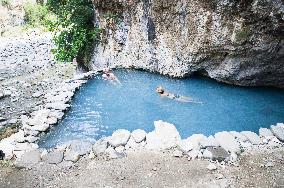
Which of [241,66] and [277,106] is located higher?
[241,66]

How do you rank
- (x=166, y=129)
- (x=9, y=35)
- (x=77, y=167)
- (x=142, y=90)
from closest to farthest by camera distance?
1. (x=77, y=167)
2. (x=166, y=129)
3. (x=142, y=90)
4. (x=9, y=35)

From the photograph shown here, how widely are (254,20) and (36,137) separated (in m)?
7.52

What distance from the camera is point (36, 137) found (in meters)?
10.3

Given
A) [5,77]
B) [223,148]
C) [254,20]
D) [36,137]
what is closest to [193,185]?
[223,148]

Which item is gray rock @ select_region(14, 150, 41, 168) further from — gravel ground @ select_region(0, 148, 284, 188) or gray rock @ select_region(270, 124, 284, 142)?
gray rock @ select_region(270, 124, 284, 142)

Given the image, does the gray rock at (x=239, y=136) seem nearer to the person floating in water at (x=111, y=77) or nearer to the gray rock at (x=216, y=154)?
the gray rock at (x=216, y=154)

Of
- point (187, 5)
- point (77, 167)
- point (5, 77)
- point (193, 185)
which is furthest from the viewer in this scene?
point (5, 77)

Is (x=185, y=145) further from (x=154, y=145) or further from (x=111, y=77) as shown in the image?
(x=111, y=77)

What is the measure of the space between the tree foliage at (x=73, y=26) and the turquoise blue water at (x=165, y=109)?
232 centimetres

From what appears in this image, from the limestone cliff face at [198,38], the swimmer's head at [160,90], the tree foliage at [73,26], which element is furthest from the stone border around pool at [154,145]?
the tree foliage at [73,26]

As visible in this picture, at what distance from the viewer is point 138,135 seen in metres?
9.88

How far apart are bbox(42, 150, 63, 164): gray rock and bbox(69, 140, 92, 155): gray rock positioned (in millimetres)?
394

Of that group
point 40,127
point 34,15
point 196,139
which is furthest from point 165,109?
point 34,15

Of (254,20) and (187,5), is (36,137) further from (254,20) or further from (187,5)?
(254,20)
